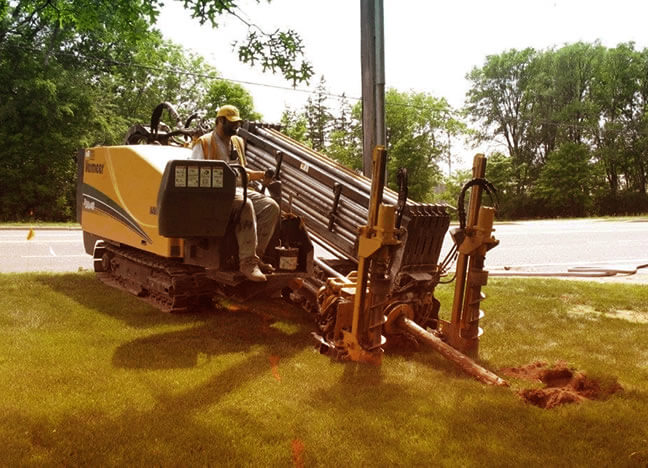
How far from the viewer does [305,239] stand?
24.3 ft

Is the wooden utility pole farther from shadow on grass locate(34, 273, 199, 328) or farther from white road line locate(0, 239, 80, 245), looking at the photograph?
white road line locate(0, 239, 80, 245)

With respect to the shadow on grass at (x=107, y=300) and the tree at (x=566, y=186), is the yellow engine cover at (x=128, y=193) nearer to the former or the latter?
the shadow on grass at (x=107, y=300)

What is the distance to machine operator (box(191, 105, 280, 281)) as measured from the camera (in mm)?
6695

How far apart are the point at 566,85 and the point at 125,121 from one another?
36.9 metres

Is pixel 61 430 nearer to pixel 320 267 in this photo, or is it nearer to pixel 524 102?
pixel 320 267

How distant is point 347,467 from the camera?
3.74m

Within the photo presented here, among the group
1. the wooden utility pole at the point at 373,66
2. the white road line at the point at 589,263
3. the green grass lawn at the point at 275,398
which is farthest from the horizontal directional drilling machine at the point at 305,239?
the white road line at the point at 589,263

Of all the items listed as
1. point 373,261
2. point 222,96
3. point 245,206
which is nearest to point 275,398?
point 373,261

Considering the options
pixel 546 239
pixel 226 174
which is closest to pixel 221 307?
pixel 226 174

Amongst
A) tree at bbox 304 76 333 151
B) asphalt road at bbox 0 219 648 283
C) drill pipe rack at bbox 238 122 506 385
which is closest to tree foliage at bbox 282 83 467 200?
tree at bbox 304 76 333 151

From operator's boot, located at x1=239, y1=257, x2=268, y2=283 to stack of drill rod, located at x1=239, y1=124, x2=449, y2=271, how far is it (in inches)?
50.7

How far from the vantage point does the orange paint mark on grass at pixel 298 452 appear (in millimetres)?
3763

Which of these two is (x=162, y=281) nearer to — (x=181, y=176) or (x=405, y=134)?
(x=181, y=176)

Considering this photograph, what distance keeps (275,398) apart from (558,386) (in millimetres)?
2369
